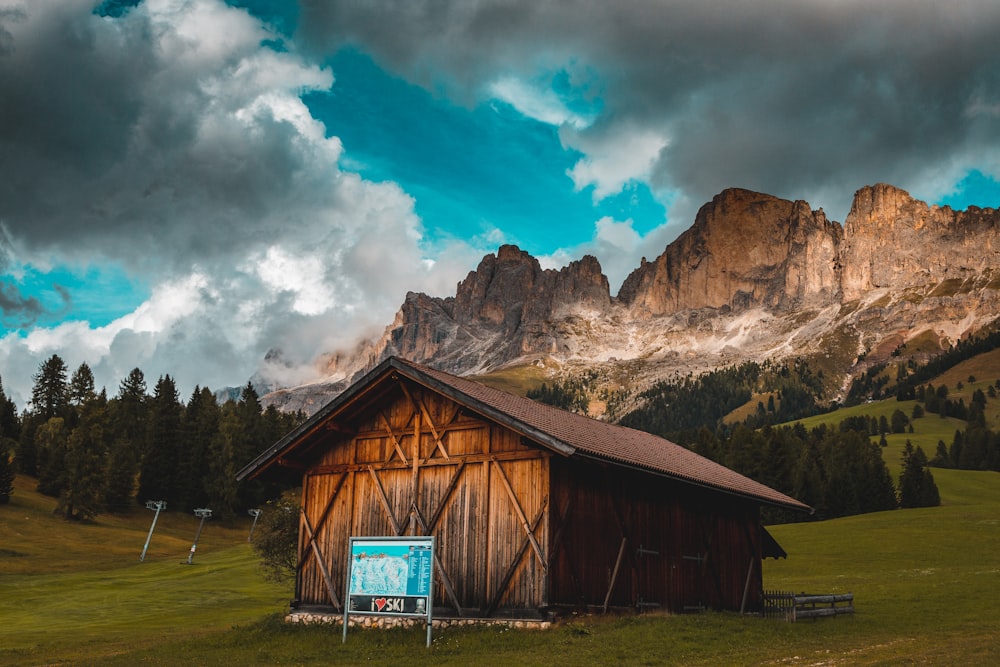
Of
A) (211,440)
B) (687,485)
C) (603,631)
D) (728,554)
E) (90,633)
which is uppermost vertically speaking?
(211,440)

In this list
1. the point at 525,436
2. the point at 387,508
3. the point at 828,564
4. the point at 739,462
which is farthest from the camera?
the point at 739,462

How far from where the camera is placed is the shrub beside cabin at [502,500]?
73.9 ft

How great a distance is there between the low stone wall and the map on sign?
0.79 metres

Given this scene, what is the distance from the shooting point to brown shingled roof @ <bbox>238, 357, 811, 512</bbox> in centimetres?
2219

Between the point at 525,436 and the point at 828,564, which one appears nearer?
A: the point at 525,436

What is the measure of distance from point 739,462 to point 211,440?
67.8 metres

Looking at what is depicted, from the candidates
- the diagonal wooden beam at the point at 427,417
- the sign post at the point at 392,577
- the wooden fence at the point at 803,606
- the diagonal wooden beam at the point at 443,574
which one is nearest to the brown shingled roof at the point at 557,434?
the diagonal wooden beam at the point at 427,417

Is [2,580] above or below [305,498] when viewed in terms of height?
below

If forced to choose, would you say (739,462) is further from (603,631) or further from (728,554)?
(603,631)

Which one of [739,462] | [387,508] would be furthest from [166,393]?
[387,508]

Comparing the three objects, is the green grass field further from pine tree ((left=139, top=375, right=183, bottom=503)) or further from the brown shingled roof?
pine tree ((left=139, top=375, right=183, bottom=503))

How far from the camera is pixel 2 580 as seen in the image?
1999 inches

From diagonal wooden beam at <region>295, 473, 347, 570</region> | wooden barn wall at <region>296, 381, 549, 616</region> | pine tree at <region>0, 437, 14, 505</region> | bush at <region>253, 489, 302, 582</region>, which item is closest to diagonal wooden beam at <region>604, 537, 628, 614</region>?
wooden barn wall at <region>296, 381, 549, 616</region>

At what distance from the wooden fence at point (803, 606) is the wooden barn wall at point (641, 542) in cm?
101
